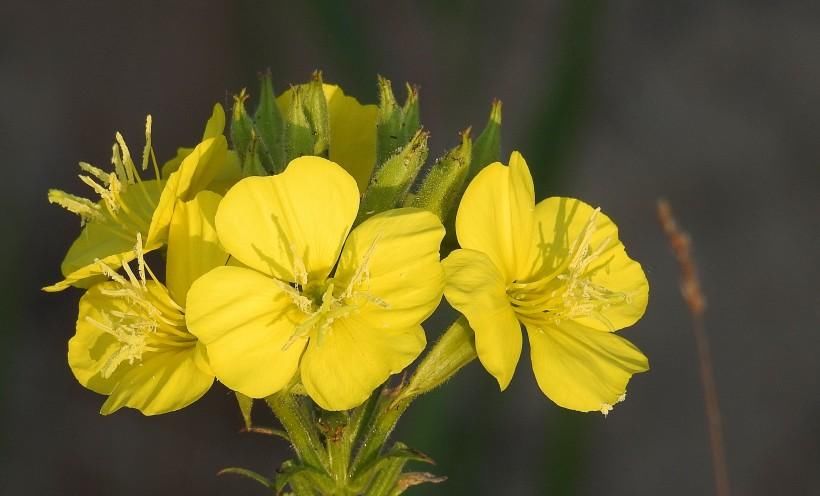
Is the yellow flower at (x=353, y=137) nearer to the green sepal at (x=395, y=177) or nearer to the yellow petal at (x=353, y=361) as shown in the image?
the green sepal at (x=395, y=177)

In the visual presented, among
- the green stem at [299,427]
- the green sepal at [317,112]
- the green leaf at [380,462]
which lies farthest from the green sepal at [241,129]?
the green leaf at [380,462]

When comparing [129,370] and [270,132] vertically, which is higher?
[270,132]

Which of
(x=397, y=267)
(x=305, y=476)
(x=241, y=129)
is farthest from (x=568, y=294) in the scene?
(x=241, y=129)

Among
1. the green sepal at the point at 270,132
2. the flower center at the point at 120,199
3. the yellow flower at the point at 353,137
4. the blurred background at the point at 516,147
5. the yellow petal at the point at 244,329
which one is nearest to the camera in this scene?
the yellow petal at the point at 244,329

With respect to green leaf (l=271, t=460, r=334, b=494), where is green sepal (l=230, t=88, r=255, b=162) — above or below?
above

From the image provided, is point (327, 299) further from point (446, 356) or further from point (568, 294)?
point (568, 294)

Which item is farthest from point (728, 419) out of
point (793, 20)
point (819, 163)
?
point (793, 20)

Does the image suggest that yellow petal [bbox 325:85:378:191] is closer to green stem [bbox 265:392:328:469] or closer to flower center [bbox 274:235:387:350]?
flower center [bbox 274:235:387:350]

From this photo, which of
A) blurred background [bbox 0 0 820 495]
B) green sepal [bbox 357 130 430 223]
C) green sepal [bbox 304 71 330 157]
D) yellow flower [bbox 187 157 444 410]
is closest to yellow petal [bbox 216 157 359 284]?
yellow flower [bbox 187 157 444 410]
